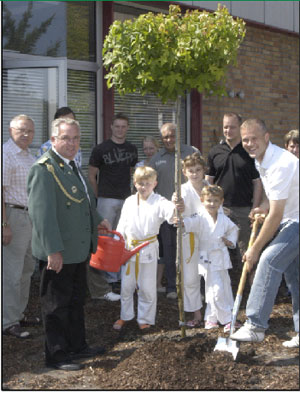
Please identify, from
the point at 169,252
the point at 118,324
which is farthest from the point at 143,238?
the point at 169,252

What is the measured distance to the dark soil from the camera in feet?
15.8

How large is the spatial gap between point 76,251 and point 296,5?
9118mm

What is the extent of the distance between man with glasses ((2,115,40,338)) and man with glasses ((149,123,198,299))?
1826mm

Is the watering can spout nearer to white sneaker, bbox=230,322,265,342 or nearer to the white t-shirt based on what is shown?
white sneaker, bbox=230,322,265,342

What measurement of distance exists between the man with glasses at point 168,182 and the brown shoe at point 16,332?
1.94 meters

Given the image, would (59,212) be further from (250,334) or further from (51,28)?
(51,28)

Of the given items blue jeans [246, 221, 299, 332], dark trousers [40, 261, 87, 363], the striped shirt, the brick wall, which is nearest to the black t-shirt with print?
the striped shirt

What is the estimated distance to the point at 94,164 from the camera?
762 cm

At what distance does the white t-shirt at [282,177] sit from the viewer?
498cm

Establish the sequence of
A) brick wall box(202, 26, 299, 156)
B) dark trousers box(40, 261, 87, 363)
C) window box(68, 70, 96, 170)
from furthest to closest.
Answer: brick wall box(202, 26, 299, 156), window box(68, 70, 96, 170), dark trousers box(40, 261, 87, 363)

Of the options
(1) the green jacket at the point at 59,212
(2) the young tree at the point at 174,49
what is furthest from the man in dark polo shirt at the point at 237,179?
(1) the green jacket at the point at 59,212

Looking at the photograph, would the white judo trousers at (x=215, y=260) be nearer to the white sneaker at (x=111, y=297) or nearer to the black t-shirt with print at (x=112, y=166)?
the white sneaker at (x=111, y=297)

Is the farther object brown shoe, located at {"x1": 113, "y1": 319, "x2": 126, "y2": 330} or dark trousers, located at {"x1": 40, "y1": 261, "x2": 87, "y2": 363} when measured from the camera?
brown shoe, located at {"x1": 113, "y1": 319, "x2": 126, "y2": 330}

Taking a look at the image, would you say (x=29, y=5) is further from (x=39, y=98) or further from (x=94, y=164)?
(x=94, y=164)
